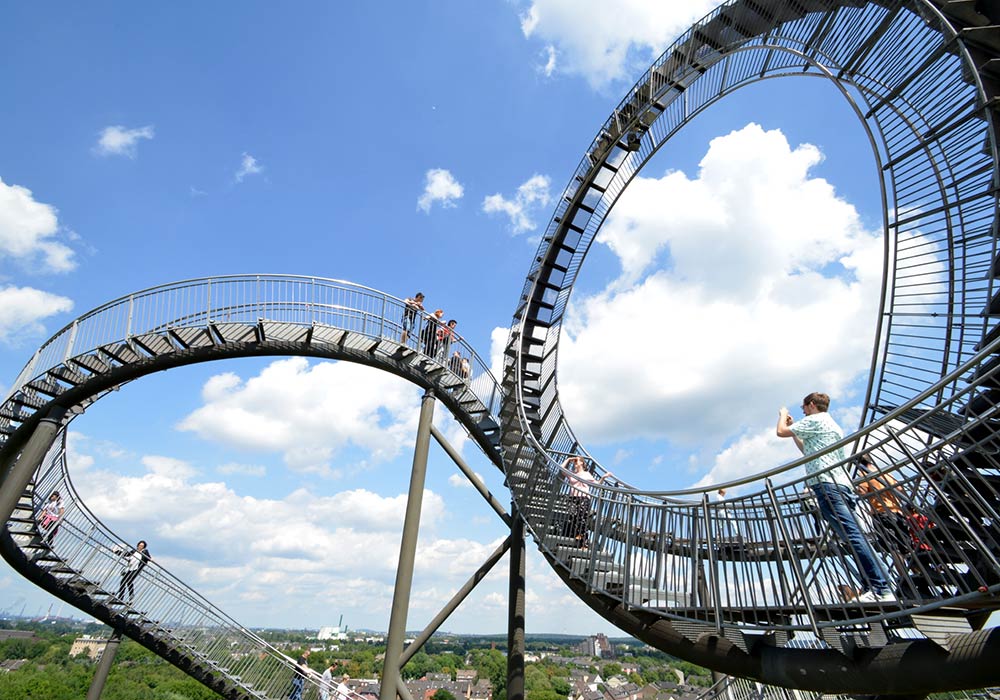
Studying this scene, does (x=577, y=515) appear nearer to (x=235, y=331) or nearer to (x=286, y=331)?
(x=286, y=331)

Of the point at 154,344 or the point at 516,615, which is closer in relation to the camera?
the point at 516,615

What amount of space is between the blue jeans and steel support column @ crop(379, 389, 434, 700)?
6.26m

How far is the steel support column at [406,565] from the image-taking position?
28.4ft

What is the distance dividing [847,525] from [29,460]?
1220cm

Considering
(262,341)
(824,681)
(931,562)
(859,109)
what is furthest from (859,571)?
(262,341)

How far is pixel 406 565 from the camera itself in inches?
360

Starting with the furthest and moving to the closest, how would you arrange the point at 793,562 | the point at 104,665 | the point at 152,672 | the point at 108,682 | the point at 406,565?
the point at 152,672 → the point at 108,682 → the point at 104,665 → the point at 406,565 → the point at 793,562

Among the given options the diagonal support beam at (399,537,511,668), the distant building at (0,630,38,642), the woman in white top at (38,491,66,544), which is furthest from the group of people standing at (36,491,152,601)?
the distant building at (0,630,38,642)

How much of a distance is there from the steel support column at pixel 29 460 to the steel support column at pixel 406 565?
21.7 ft

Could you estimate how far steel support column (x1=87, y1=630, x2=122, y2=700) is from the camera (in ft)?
39.3

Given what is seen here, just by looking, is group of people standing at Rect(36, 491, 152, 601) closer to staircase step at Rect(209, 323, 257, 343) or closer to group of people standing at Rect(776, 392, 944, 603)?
staircase step at Rect(209, 323, 257, 343)

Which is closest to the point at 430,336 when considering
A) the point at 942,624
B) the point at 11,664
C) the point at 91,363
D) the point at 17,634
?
the point at 91,363

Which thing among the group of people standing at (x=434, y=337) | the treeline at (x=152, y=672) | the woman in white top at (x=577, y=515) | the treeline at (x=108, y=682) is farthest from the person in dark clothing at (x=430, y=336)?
the treeline at (x=108, y=682)

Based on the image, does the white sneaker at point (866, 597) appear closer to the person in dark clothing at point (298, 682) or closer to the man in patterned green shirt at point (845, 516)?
the man in patterned green shirt at point (845, 516)
